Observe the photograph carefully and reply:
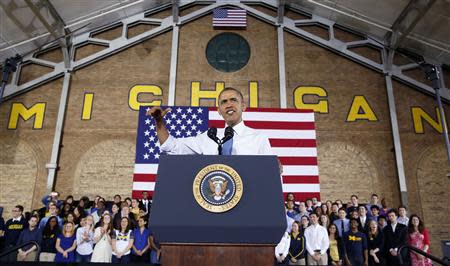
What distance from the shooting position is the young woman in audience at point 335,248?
713 cm

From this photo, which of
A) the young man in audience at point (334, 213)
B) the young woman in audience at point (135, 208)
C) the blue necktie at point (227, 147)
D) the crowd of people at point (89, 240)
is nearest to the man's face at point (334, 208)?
the young man in audience at point (334, 213)

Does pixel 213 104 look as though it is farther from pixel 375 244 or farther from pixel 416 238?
pixel 416 238

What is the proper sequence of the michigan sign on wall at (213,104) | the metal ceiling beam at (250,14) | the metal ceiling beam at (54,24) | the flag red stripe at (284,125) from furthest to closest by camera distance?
the metal ceiling beam at (250,14), the michigan sign on wall at (213,104), the metal ceiling beam at (54,24), the flag red stripe at (284,125)

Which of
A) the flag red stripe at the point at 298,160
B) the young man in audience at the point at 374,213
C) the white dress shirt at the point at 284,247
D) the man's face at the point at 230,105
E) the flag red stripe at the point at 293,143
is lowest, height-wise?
the white dress shirt at the point at 284,247

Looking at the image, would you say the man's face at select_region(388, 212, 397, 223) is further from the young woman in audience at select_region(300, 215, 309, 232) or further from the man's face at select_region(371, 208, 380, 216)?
the young woman in audience at select_region(300, 215, 309, 232)

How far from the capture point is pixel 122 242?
6715 mm

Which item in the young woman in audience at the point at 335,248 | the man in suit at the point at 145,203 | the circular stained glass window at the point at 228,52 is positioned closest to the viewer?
the young woman in audience at the point at 335,248

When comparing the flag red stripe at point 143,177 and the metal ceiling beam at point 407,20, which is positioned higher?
the metal ceiling beam at point 407,20

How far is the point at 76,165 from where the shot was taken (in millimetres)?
11570

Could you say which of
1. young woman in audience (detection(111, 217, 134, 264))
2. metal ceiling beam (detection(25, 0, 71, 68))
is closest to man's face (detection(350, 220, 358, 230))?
young woman in audience (detection(111, 217, 134, 264))

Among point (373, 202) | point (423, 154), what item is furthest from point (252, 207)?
point (423, 154)

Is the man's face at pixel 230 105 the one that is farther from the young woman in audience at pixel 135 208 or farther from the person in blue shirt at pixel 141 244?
the young woman in audience at pixel 135 208

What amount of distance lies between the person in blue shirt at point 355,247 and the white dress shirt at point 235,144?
559 cm

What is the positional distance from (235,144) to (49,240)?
19.9 feet
